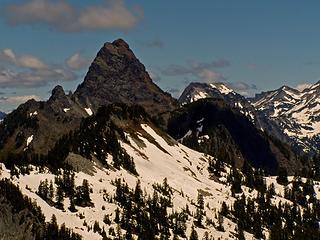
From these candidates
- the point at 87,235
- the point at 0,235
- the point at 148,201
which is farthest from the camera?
the point at 148,201

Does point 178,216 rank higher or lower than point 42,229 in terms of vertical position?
higher

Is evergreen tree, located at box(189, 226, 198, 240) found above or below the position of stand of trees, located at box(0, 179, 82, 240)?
above

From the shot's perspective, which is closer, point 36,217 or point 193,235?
point 36,217

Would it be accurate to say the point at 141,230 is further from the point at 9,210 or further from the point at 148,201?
the point at 9,210

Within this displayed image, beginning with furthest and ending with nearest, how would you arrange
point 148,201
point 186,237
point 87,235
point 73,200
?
point 148,201, point 186,237, point 73,200, point 87,235

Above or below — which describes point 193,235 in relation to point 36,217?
above

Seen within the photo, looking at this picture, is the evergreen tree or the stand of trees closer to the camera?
the stand of trees

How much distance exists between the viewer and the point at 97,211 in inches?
6924

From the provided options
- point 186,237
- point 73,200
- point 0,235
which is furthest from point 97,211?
point 0,235

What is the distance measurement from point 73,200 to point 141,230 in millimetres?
22110

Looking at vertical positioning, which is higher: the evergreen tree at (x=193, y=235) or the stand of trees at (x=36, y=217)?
the evergreen tree at (x=193, y=235)

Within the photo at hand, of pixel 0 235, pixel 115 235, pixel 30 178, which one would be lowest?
pixel 0 235

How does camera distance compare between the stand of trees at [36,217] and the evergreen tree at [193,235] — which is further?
the evergreen tree at [193,235]

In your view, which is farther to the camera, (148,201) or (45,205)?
(148,201)
